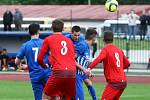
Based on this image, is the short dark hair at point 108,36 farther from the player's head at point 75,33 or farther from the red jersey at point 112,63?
the player's head at point 75,33

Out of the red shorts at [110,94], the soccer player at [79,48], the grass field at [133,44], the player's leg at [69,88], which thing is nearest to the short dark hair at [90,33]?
the soccer player at [79,48]

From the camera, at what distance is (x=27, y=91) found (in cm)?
2297

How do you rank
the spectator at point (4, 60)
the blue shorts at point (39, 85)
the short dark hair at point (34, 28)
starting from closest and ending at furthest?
the short dark hair at point (34, 28) → the blue shorts at point (39, 85) → the spectator at point (4, 60)

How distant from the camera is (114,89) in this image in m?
14.5

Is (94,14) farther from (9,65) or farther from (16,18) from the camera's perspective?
(9,65)

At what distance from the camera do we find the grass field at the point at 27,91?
20.9m

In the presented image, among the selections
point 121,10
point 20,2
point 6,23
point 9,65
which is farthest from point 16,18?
point 20,2

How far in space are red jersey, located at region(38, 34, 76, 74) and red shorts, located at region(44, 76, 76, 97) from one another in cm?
19

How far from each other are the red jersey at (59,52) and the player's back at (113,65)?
997 millimetres

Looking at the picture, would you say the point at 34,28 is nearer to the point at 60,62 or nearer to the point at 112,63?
the point at 60,62

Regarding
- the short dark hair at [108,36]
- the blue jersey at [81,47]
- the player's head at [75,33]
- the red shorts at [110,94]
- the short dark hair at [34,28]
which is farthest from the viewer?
the blue jersey at [81,47]

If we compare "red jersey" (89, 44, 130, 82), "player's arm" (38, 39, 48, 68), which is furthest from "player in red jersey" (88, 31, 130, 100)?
"player's arm" (38, 39, 48, 68)

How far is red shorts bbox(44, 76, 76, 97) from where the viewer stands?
13641 mm

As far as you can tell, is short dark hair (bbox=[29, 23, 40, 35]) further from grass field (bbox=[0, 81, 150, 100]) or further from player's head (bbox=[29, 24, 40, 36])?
grass field (bbox=[0, 81, 150, 100])
